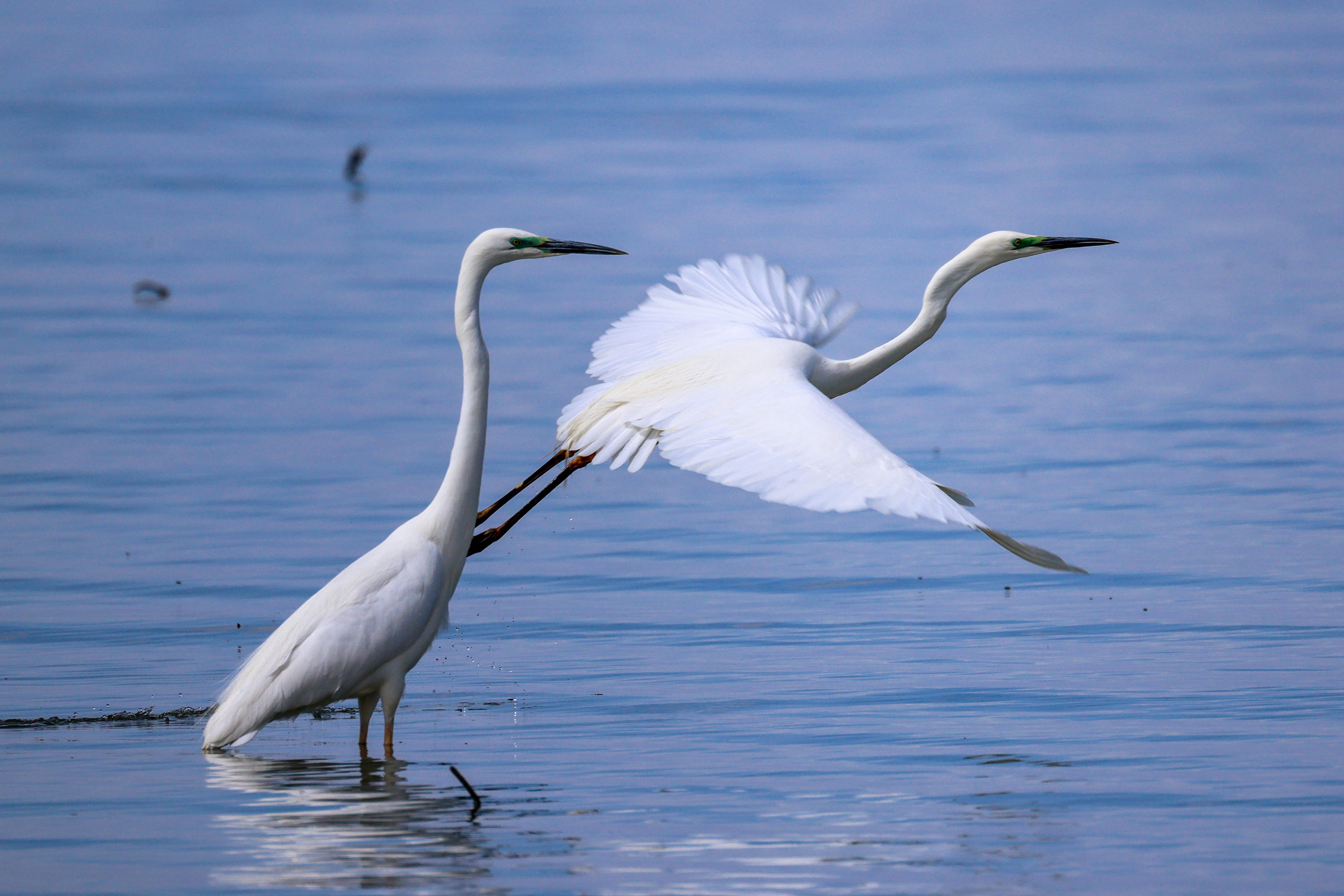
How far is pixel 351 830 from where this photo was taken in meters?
7.23

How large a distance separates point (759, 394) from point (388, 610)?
195 cm

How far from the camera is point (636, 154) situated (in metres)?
34.9

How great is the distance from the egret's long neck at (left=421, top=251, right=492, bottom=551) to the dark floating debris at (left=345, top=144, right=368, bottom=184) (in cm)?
2423

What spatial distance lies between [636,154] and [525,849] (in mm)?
28748

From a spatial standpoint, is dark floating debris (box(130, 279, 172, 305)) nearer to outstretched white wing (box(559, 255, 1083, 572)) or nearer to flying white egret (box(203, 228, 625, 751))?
outstretched white wing (box(559, 255, 1083, 572))

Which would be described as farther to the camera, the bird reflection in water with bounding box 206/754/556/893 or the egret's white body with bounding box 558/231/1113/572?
the egret's white body with bounding box 558/231/1113/572

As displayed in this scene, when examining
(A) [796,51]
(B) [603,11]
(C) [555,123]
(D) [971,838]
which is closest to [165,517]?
(D) [971,838]

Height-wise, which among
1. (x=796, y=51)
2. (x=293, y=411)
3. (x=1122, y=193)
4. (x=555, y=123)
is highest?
(x=796, y=51)

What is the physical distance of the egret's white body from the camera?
749 cm

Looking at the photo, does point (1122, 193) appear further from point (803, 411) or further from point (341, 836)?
point (341, 836)

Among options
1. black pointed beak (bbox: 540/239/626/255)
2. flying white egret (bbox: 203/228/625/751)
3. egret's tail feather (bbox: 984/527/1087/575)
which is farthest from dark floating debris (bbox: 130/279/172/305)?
egret's tail feather (bbox: 984/527/1087/575)

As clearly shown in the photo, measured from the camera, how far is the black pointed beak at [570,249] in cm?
879

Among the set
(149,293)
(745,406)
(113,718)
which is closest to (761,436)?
(745,406)

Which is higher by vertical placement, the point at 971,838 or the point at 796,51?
the point at 796,51
